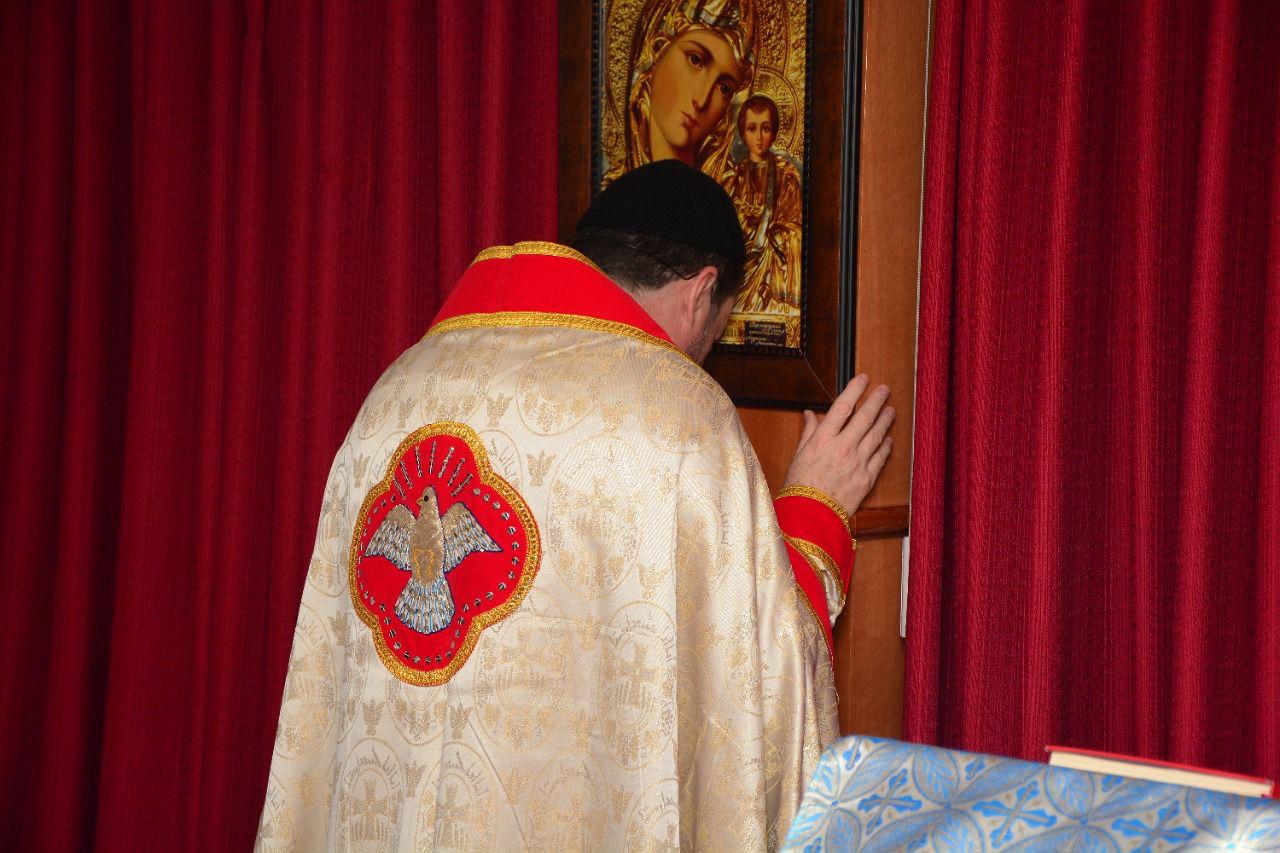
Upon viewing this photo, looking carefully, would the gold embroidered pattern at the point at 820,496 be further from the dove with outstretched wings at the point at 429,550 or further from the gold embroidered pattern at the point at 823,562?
the dove with outstretched wings at the point at 429,550

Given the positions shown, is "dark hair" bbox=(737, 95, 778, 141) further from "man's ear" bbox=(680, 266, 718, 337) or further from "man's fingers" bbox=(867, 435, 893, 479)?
"man's fingers" bbox=(867, 435, 893, 479)

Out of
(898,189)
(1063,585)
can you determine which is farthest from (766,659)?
(898,189)

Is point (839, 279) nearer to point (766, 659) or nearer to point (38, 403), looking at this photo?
point (766, 659)

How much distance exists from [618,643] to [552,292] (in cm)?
44

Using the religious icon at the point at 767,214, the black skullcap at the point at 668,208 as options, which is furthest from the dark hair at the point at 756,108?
the black skullcap at the point at 668,208

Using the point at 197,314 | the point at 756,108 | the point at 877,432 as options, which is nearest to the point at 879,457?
the point at 877,432

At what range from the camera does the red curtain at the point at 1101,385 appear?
1.41m

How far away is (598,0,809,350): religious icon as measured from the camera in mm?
1785

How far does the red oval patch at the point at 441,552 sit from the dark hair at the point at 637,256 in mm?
316

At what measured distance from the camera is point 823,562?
5.29 ft

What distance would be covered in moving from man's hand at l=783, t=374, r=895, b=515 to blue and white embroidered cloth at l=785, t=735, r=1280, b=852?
1.00m

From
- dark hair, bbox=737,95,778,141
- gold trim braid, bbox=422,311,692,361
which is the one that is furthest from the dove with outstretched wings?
dark hair, bbox=737,95,778,141

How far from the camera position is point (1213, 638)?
144 centimetres

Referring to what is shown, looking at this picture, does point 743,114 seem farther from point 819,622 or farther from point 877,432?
point 819,622
